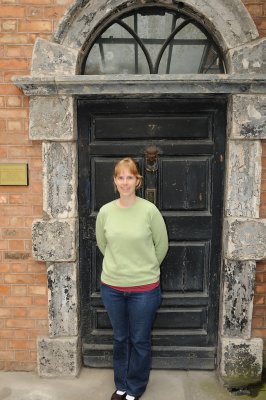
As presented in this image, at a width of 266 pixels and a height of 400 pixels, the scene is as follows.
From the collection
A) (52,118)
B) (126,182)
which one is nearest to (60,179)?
(52,118)

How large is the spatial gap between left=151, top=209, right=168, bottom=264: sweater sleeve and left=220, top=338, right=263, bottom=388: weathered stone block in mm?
1063

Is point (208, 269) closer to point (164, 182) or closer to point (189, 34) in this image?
point (164, 182)

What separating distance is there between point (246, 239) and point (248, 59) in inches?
55.9

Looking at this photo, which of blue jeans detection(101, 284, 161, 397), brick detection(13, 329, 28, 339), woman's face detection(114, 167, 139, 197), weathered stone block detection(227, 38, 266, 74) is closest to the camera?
woman's face detection(114, 167, 139, 197)

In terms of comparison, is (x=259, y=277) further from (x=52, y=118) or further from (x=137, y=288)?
(x=52, y=118)

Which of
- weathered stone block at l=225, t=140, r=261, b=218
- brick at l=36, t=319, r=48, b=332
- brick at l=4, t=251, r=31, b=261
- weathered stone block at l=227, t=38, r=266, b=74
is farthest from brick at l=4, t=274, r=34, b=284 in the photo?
weathered stone block at l=227, t=38, r=266, b=74

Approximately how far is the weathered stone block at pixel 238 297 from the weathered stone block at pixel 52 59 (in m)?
2.05

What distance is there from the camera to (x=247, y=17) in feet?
10.2

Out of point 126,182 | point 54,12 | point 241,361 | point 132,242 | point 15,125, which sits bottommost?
point 241,361

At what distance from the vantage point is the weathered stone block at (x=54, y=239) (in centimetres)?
337

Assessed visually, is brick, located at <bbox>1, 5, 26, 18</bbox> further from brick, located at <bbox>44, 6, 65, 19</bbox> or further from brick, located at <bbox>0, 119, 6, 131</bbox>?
brick, located at <bbox>0, 119, 6, 131</bbox>

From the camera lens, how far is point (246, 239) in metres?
3.34

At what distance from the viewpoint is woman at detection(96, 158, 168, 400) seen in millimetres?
2928

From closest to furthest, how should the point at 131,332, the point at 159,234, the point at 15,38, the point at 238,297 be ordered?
the point at 159,234 → the point at 131,332 → the point at 15,38 → the point at 238,297
